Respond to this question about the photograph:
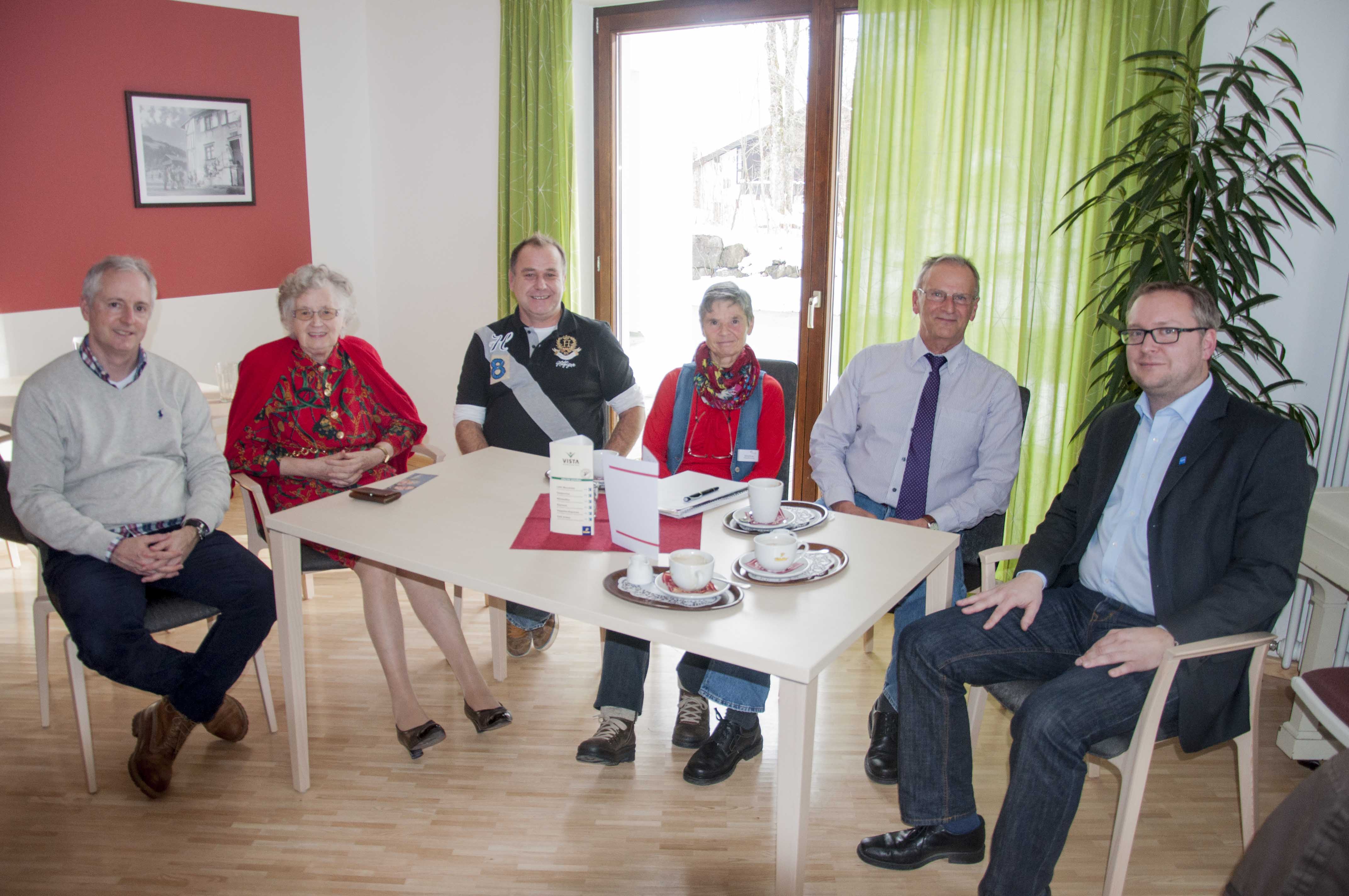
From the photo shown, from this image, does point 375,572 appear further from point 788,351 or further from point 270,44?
point 270,44

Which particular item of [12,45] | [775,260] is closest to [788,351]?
[775,260]

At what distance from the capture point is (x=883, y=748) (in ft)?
8.18

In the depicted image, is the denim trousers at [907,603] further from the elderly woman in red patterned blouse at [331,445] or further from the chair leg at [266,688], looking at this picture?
the chair leg at [266,688]

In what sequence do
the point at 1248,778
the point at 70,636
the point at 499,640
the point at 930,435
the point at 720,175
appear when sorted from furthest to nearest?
the point at 720,175 → the point at 499,640 → the point at 930,435 → the point at 70,636 → the point at 1248,778

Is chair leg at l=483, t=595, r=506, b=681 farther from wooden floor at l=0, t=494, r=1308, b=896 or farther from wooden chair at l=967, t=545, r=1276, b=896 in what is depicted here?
wooden chair at l=967, t=545, r=1276, b=896

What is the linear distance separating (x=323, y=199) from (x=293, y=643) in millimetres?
3377

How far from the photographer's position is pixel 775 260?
432cm

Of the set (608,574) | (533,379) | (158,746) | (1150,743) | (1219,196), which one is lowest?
(158,746)

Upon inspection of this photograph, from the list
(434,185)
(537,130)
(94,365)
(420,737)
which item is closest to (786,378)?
(420,737)

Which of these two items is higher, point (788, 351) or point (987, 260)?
point (987, 260)

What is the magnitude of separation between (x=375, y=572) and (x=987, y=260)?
2.51m

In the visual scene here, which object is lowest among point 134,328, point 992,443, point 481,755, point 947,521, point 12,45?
point 481,755

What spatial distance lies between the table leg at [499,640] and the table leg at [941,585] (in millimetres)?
1386

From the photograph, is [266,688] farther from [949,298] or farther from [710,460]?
[949,298]
